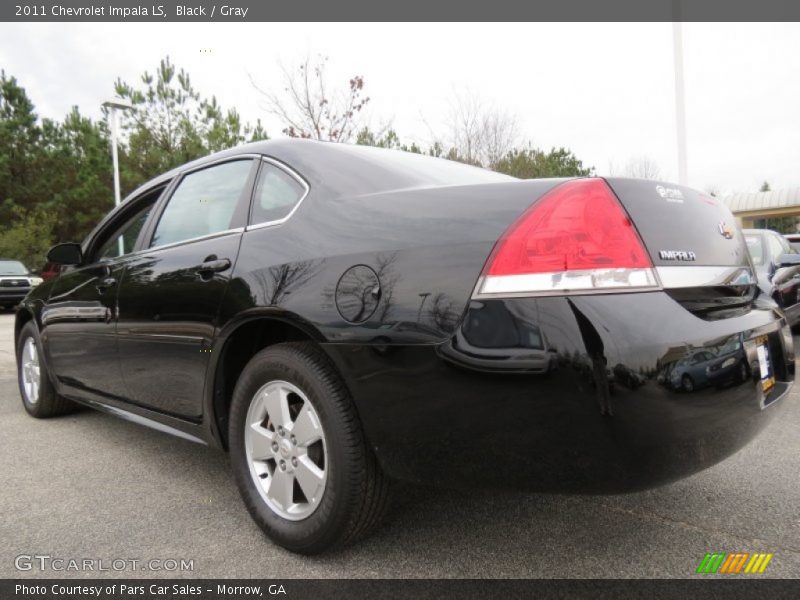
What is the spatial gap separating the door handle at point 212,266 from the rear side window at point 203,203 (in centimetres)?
19

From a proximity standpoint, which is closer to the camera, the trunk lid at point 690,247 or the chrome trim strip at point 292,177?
the trunk lid at point 690,247

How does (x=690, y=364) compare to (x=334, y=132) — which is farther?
(x=334, y=132)

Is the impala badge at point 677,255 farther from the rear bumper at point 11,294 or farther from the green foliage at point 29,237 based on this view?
the green foliage at point 29,237

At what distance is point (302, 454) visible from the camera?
1.98 meters

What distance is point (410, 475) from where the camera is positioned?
1.73 meters

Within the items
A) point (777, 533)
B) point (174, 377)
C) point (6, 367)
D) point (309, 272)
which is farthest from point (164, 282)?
point (6, 367)

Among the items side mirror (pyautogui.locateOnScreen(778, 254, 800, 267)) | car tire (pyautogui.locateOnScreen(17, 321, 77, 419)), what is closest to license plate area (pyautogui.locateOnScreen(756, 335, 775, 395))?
car tire (pyautogui.locateOnScreen(17, 321, 77, 419))

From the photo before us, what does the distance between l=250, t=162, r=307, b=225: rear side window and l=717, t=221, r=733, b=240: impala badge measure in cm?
143

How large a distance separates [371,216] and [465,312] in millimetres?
505

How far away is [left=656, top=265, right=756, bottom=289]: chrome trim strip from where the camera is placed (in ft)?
5.31

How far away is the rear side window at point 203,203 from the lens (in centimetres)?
255

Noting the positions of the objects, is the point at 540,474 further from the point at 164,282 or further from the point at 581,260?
the point at 164,282

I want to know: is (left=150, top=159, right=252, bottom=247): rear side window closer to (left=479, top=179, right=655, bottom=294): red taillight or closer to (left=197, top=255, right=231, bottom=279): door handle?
(left=197, top=255, right=231, bottom=279): door handle

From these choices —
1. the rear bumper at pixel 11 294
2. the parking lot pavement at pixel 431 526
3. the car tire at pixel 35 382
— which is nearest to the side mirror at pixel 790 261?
the parking lot pavement at pixel 431 526
